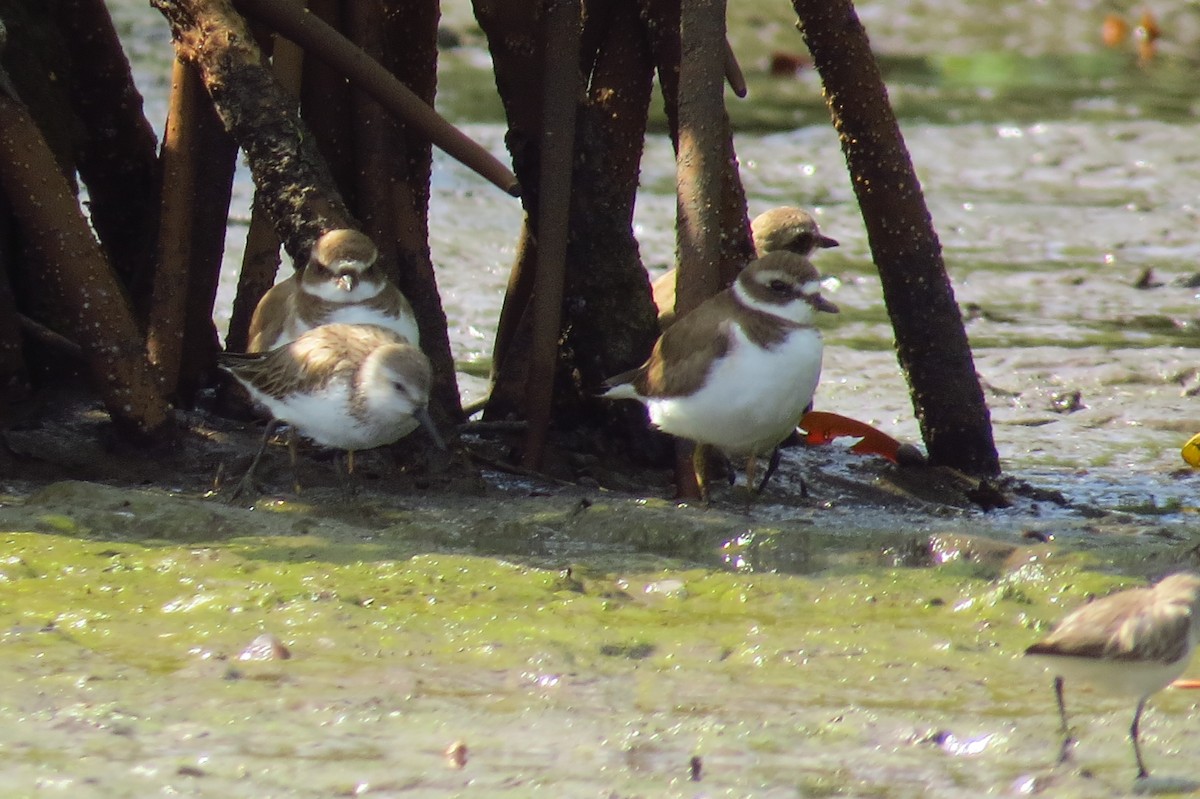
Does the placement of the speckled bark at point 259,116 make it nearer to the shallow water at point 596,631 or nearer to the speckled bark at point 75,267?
the speckled bark at point 75,267

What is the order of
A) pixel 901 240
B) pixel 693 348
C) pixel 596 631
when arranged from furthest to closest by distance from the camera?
pixel 901 240, pixel 693 348, pixel 596 631

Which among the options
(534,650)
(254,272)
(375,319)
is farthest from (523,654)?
(254,272)

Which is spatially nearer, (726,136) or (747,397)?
(747,397)

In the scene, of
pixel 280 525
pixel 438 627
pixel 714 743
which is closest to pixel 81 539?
pixel 280 525

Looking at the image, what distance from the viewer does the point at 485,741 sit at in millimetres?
4000

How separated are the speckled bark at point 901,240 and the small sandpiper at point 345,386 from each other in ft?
5.99

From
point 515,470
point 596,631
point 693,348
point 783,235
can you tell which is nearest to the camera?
point 596,631

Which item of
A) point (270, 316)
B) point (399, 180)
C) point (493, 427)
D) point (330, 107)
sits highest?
point (330, 107)

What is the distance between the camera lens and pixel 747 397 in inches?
239

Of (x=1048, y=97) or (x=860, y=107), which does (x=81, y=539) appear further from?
(x=1048, y=97)

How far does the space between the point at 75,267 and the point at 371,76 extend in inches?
48.0

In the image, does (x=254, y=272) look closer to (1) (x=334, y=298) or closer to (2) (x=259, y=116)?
(1) (x=334, y=298)

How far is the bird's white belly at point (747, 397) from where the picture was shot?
239 inches

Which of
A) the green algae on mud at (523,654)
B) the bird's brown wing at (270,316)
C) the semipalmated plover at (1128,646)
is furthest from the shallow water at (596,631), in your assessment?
the bird's brown wing at (270,316)
